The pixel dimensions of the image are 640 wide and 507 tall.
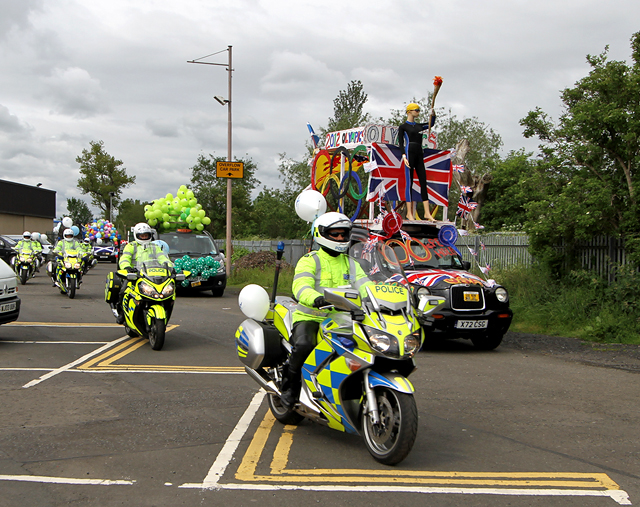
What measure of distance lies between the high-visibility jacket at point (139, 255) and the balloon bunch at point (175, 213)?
356 inches

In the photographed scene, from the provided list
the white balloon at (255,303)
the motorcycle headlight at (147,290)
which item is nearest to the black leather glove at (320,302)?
the white balloon at (255,303)

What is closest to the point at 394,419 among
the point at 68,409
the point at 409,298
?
the point at 409,298

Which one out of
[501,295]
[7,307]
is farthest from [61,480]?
[501,295]

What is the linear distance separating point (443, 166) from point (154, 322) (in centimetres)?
641

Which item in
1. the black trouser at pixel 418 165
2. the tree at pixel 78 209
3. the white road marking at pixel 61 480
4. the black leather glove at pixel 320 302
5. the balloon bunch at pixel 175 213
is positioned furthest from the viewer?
the tree at pixel 78 209

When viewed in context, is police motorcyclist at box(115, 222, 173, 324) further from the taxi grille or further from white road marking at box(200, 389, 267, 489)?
the taxi grille

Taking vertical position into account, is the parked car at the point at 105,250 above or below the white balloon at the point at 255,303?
below

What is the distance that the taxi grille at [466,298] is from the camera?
1070 centimetres

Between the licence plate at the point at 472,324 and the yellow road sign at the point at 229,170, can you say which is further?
the yellow road sign at the point at 229,170

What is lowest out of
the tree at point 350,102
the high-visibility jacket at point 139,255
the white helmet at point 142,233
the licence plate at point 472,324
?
the licence plate at point 472,324

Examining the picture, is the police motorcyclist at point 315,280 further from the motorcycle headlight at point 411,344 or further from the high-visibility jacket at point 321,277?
the motorcycle headlight at point 411,344

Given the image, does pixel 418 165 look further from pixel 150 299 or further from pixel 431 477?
pixel 431 477

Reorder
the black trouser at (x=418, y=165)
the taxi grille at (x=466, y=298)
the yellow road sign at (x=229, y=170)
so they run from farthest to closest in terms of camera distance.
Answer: the yellow road sign at (x=229, y=170)
the black trouser at (x=418, y=165)
the taxi grille at (x=466, y=298)

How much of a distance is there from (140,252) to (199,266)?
Result: 8.58 metres
